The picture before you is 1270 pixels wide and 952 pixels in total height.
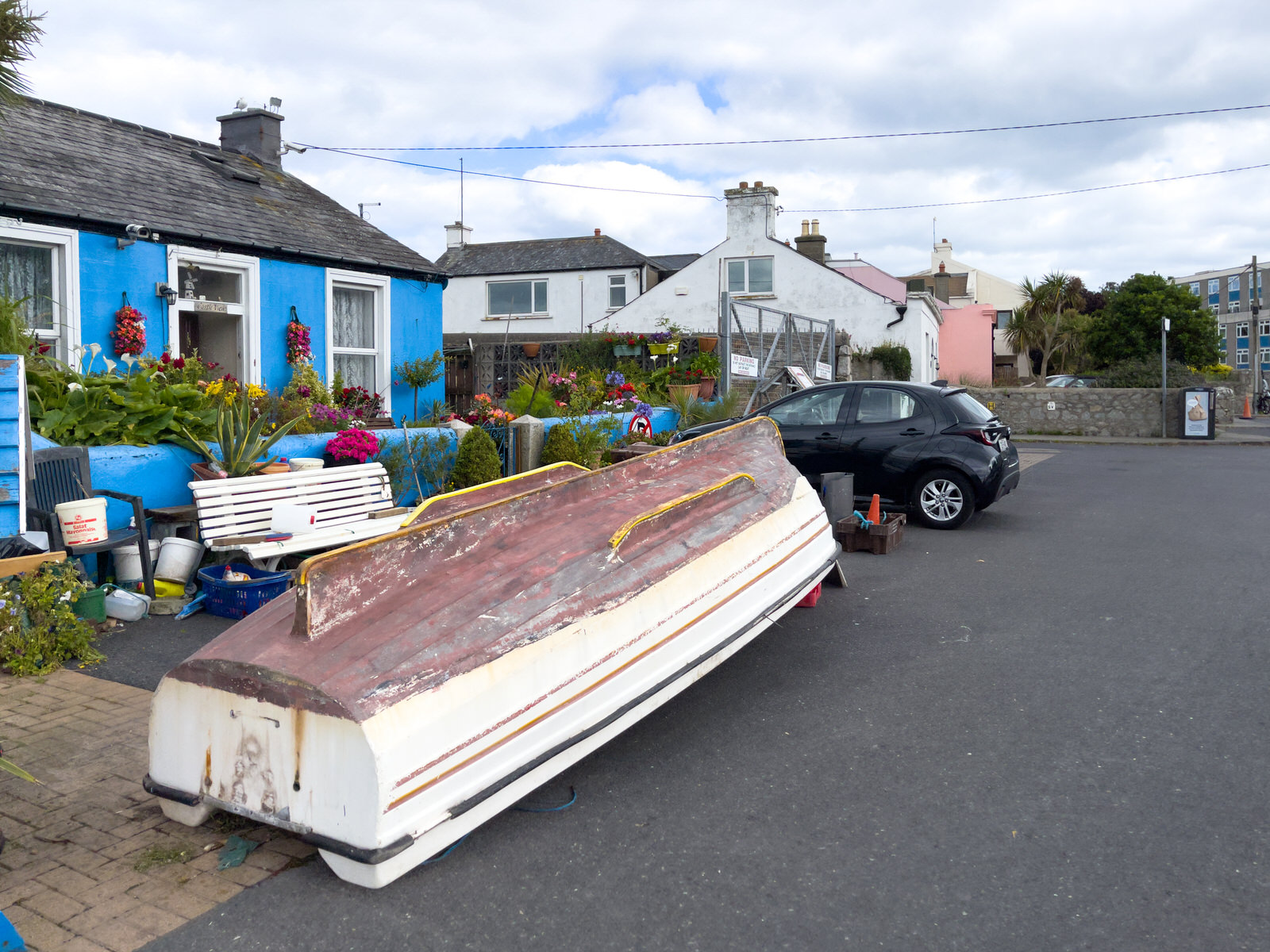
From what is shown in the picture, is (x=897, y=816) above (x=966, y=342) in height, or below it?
below

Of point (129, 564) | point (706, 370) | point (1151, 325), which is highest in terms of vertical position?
point (1151, 325)

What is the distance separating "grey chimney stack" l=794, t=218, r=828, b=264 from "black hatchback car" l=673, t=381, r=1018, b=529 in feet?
76.9

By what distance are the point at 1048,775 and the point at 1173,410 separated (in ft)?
82.3

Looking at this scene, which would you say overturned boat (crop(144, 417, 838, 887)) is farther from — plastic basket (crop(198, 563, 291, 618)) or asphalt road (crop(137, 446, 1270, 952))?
plastic basket (crop(198, 563, 291, 618))

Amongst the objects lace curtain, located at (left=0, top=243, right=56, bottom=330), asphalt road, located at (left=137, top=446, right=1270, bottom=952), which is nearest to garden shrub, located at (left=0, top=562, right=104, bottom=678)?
asphalt road, located at (left=137, top=446, right=1270, bottom=952)

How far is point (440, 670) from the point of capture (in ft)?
11.4

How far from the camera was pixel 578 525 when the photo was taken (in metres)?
4.74

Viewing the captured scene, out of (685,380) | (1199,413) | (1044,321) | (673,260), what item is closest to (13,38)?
(685,380)

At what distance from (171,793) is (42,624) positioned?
2.65 m

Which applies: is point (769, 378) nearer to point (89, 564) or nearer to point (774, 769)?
point (89, 564)

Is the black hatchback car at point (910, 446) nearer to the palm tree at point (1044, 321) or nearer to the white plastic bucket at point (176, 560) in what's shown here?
the white plastic bucket at point (176, 560)

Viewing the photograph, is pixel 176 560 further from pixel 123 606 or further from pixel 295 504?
pixel 295 504

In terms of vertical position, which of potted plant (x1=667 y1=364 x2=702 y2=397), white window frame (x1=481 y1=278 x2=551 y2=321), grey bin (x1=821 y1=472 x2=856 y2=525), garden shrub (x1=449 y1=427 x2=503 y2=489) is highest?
white window frame (x1=481 y1=278 x2=551 y2=321)

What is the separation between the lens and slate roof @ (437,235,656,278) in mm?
32875
